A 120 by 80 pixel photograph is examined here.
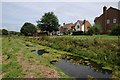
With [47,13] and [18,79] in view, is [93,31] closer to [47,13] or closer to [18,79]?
[47,13]

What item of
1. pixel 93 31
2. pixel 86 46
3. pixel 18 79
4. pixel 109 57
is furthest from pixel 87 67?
pixel 93 31

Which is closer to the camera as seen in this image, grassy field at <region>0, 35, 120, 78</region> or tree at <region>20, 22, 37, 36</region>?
Result: grassy field at <region>0, 35, 120, 78</region>

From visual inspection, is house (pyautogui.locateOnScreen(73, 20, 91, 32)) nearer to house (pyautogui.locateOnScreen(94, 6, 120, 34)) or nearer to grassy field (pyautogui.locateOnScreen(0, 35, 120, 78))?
house (pyautogui.locateOnScreen(94, 6, 120, 34))

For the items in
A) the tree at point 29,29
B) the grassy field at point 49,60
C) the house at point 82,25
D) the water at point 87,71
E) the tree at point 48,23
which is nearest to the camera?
the grassy field at point 49,60

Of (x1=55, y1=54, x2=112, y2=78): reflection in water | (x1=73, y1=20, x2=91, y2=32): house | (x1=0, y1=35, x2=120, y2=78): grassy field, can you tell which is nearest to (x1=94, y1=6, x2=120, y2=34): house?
(x1=73, y1=20, x2=91, y2=32): house

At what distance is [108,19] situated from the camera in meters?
60.2

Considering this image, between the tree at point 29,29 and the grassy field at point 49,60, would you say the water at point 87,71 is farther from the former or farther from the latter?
the tree at point 29,29

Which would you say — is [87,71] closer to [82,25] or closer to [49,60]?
[49,60]

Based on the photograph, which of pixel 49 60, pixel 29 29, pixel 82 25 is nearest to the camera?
pixel 49 60

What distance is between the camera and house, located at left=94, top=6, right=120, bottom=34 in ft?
194

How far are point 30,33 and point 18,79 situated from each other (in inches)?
3190

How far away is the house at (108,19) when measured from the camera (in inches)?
2323

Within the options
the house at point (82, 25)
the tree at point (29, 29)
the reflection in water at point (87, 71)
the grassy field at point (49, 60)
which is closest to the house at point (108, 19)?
the house at point (82, 25)

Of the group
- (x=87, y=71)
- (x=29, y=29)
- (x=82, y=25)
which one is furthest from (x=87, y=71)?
(x=29, y=29)
